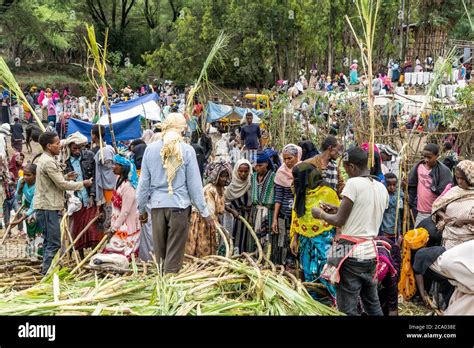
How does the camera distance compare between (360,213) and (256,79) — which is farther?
(256,79)

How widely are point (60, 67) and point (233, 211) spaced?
2867cm

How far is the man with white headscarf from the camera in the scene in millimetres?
5160

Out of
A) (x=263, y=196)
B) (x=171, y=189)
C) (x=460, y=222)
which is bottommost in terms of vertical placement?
(x=263, y=196)

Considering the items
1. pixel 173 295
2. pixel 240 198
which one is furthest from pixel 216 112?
pixel 173 295

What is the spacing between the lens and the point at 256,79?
30.7 metres

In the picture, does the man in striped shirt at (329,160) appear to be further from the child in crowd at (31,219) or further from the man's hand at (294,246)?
the child in crowd at (31,219)

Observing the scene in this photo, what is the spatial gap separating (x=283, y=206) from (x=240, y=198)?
52 cm

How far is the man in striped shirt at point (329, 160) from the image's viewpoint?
18.5 feet

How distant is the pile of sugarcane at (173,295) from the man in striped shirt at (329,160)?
1033mm

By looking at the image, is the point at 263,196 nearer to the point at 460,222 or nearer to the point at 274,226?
the point at 274,226

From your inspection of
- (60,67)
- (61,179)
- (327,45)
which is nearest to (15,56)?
(60,67)

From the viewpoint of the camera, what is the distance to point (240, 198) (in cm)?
679
